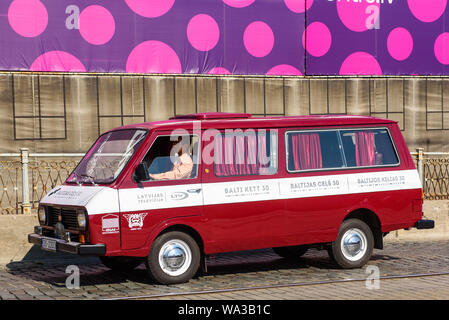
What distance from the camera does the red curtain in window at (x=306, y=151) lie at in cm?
1019

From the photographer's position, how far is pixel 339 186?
34.1ft

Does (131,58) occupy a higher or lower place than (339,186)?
higher

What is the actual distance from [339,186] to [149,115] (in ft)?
25.3

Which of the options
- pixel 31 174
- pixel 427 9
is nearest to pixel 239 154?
pixel 31 174

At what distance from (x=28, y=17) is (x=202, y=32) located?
417 centimetres

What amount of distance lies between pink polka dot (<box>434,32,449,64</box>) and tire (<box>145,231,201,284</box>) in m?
12.8

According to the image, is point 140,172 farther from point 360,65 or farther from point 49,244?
point 360,65

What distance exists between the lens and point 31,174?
1277cm

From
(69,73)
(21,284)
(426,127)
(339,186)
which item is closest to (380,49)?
(426,127)

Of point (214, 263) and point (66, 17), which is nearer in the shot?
point (214, 263)

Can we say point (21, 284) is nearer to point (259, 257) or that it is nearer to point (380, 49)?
point (259, 257)

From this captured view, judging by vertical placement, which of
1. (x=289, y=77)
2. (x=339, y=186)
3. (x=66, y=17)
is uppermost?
(x=66, y=17)

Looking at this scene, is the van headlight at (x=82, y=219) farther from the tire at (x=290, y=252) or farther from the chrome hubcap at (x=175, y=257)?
the tire at (x=290, y=252)

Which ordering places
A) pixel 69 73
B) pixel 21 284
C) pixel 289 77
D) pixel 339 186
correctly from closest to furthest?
pixel 21 284, pixel 339 186, pixel 69 73, pixel 289 77
